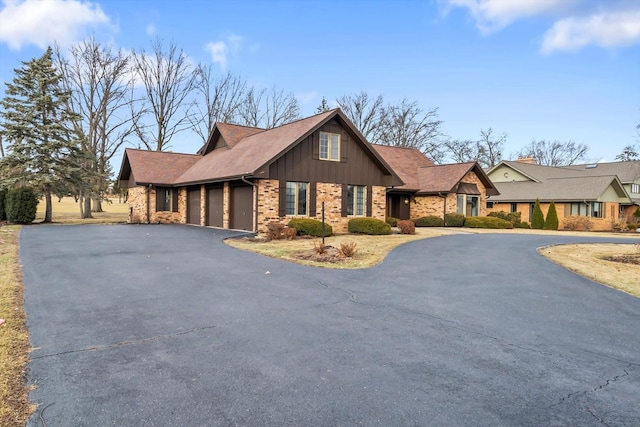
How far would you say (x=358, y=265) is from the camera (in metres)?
11.0

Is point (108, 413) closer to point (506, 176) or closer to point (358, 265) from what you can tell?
point (358, 265)

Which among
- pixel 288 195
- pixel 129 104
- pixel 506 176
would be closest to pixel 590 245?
pixel 288 195

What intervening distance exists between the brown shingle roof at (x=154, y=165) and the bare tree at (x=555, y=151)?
56414mm

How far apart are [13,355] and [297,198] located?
16.2 m

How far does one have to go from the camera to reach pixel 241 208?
20.7m

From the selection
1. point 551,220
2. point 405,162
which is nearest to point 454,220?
point 405,162

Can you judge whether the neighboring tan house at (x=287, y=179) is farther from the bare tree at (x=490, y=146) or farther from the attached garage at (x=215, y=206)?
the bare tree at (x=490, y=146)

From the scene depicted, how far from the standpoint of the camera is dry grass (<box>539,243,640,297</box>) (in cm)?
908

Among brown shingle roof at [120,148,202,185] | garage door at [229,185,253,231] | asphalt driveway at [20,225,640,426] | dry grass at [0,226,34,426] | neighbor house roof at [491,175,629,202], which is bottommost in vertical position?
asphalt driveway at [20,225,640,426]

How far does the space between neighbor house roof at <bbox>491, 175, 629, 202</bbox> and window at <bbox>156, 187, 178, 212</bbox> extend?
1083 inches

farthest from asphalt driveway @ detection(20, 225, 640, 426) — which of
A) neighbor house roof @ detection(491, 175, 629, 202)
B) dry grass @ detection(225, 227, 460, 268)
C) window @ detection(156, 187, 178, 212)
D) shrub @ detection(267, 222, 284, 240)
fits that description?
neighbor house roof @ detection(491, 175, 629, 202)

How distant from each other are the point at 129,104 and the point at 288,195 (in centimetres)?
2761

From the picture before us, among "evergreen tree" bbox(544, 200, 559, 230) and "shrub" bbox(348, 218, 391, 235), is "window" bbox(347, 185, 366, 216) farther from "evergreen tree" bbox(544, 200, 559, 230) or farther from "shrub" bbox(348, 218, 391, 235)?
"evergreen tree" bbox(544, 200, 559, 230)

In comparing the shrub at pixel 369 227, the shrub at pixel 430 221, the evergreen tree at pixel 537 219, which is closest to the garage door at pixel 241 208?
the shrub at pixel 369 227
